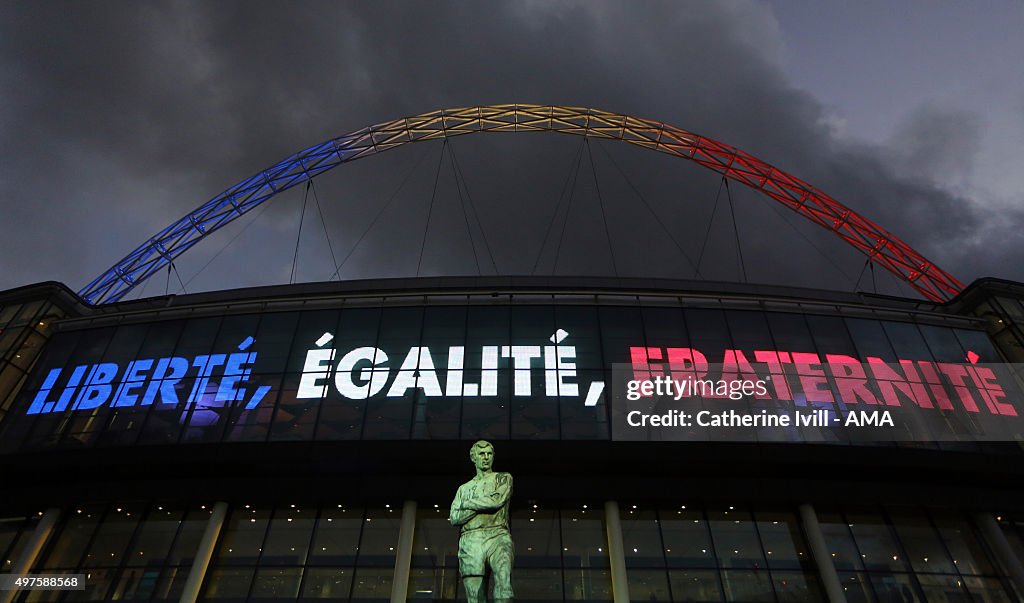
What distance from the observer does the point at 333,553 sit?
84.3 ft

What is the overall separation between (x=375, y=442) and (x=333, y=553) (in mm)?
5001

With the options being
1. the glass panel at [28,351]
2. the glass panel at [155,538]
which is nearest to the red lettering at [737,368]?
the glass panel at [155,538]

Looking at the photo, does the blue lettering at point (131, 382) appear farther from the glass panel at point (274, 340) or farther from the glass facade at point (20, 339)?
the glass facade at point (20, 339)

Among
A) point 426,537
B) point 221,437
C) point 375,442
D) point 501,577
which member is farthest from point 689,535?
point 221,437

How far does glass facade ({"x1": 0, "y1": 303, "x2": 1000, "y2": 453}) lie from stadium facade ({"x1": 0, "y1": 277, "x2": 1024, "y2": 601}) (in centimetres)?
13

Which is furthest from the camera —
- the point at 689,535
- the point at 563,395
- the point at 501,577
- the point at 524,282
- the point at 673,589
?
the point at 524,282

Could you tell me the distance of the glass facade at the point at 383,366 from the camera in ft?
90.2

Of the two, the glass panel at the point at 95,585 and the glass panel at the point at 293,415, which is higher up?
the glass panel at the point at 293,415

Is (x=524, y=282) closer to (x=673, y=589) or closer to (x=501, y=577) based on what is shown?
(x=673, y=589)

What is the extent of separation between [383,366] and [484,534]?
1752 cm

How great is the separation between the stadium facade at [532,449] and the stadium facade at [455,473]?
12 cm

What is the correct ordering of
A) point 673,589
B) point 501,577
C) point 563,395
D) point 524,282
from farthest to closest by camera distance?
point 524,282 < point 563,395 < point 673,589 < point 501,577

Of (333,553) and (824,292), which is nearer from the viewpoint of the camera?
(333,553)

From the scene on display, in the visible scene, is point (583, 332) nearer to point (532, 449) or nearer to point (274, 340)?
point (532, 449)
